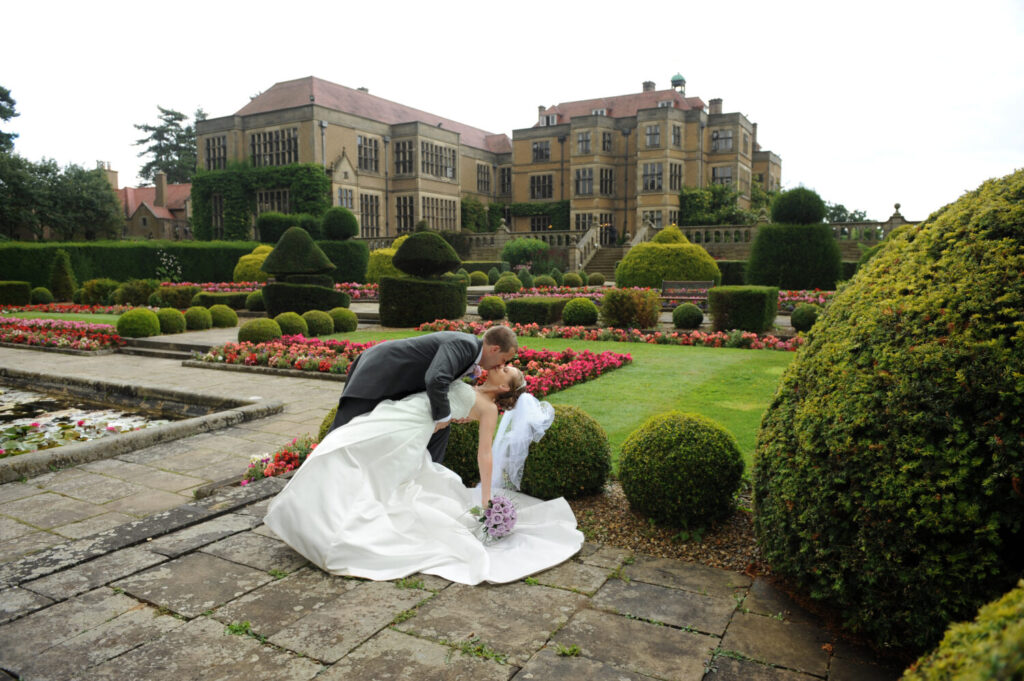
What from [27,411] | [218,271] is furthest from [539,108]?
Result: [27,411]

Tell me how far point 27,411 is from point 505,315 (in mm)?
11439

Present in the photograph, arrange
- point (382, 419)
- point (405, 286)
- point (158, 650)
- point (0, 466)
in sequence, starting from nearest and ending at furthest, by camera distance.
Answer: point (158, 650)
point (382, 419)
point (0, 466)
point (405, 286)

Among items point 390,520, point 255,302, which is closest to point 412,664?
point 390,520

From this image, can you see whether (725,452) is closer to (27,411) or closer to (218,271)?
(27,411)

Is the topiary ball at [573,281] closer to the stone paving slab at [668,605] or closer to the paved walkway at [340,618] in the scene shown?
the paved walkway at [340,618]

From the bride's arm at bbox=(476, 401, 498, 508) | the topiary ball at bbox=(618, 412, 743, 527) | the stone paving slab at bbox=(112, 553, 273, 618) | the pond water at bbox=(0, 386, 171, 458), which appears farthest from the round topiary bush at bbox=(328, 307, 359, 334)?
the topiary ball at bbox=(618, 412, 743, 527)

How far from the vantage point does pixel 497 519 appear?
13.2 ft

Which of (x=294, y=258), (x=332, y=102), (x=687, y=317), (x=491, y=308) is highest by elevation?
(x=332, y=102)

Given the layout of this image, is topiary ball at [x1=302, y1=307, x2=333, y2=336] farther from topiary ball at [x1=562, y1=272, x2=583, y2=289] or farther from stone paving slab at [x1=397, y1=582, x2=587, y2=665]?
topiary ball at [x1=562, y1=272, x2=583, y2=289]

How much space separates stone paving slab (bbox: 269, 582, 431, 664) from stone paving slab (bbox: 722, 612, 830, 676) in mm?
1464

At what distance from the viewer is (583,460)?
4.81 m

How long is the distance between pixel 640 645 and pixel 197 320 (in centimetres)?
1669

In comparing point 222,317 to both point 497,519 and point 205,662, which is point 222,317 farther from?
point 205,662

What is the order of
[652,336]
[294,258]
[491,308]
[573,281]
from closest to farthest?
[652,336]
[491,308]
[294,258]
[573,281]
